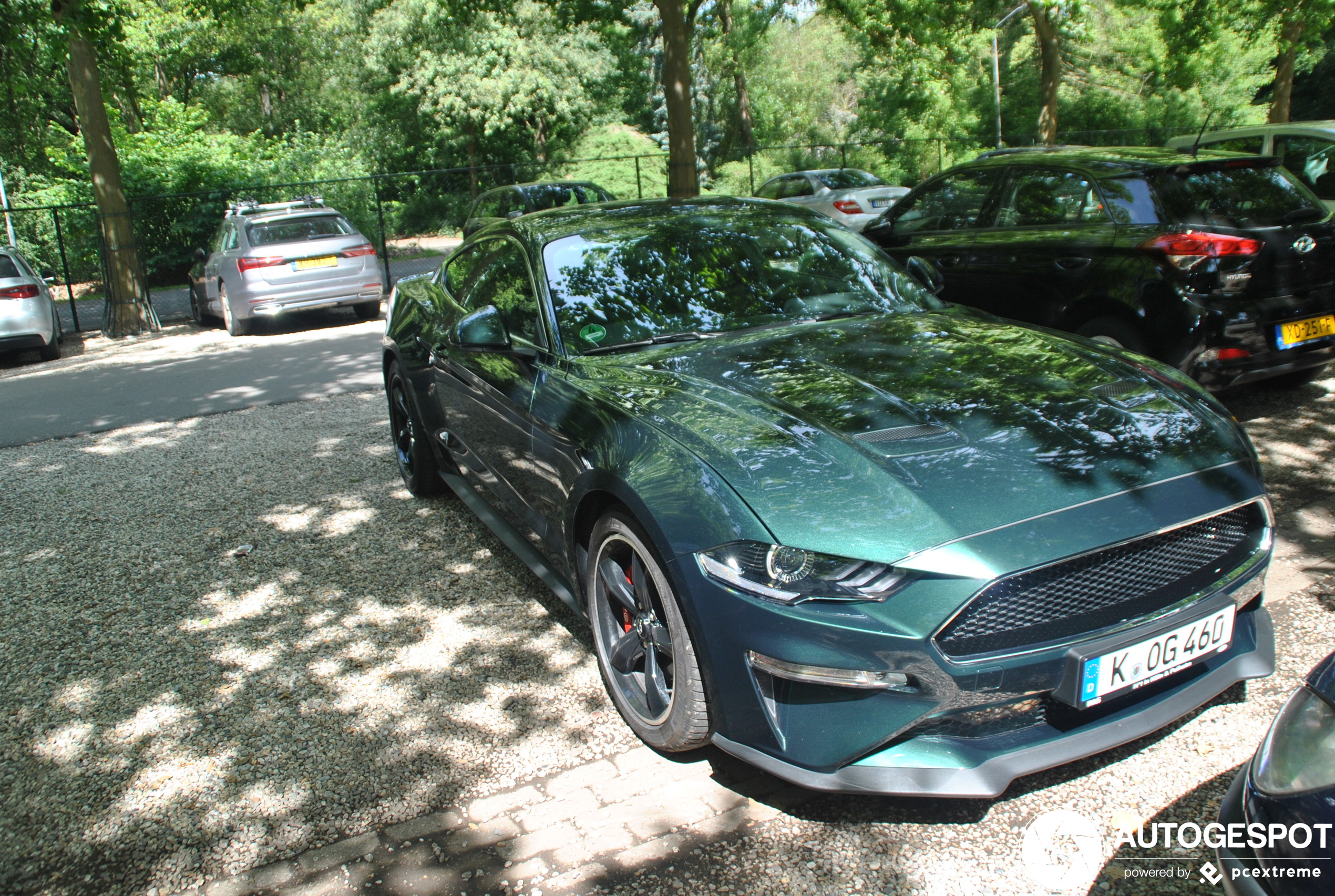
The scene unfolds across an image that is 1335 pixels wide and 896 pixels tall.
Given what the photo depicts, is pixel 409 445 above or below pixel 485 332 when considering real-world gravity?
below

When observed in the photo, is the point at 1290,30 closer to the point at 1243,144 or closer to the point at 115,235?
the point at 1243,144

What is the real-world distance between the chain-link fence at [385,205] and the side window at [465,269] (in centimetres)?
1094

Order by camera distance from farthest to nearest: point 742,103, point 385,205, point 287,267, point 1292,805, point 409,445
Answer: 1. point 742,103
2. point 385,205
3. point 287,267
4. point 409,445
5. point 1292,805

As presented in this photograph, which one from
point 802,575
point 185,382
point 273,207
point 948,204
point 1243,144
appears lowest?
point 185,382

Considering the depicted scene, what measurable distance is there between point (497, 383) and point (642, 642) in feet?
4.67

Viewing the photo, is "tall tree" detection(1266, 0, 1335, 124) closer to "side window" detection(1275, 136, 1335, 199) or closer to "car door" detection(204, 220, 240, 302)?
"side window" detection(1275, 136, 1335, 199)

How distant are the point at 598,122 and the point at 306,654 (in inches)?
1443

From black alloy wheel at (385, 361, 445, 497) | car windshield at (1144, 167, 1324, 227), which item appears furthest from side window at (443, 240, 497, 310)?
car windshield at (1144, 167, 1324, 227)

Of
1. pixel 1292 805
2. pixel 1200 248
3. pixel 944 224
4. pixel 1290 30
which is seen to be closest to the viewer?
pixel 1292 805

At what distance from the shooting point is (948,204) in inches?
290

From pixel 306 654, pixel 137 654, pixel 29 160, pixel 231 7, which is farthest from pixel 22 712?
pixel 29 160

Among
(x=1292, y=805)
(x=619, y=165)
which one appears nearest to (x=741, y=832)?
(x=1292, y=805)

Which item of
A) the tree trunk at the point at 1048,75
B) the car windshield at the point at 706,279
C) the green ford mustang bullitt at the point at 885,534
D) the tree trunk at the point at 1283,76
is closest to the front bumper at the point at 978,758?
the green ford mustang bullitt at the point at 885,534

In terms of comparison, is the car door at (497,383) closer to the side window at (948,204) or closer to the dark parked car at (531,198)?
the side window at (948,204)
